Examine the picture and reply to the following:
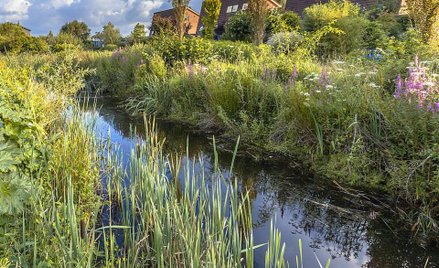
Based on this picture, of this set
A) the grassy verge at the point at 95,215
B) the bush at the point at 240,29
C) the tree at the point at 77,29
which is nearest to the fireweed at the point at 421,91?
the grassy verge at the point at 95,215

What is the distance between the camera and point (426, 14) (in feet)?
22.8

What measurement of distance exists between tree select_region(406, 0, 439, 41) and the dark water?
4817 mm

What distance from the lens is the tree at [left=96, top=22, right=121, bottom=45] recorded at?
40500mm

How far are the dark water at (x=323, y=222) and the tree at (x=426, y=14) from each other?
190 inches

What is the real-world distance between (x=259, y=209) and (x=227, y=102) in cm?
302

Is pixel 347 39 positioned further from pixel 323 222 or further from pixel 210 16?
pixel 210 16

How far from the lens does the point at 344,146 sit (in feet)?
14.2

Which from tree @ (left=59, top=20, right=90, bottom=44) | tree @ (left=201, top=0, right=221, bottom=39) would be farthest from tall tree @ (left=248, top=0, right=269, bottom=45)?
tree @ (left=59, top=20, right=90, bottom=44)

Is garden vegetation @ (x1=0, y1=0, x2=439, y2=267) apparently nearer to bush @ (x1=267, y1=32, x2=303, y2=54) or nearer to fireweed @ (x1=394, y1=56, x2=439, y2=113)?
fireweed @ (x1=394, y1=56, x2=439, y2=113)

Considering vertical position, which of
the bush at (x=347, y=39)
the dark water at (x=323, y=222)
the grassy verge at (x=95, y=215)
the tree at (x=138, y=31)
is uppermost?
the tree at (x=138, y=31)

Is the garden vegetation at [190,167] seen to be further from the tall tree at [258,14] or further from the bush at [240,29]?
the bush at [240,29]

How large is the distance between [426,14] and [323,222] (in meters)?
6.01

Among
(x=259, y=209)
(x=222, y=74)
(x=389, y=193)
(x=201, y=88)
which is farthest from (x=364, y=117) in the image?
(x=201, y=88)

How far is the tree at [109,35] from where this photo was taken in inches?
1594
